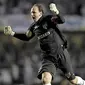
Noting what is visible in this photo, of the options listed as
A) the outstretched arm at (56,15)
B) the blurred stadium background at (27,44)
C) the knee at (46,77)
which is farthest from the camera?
the blurred stadium background at (27,44)

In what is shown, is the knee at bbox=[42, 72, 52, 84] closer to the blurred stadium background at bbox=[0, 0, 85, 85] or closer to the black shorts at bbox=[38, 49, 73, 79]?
the black shorts at bbox=[38, 49, 73, 79]

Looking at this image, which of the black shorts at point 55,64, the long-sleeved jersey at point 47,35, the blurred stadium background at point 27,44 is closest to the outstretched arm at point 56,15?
the long-sleeved jersey at point 47,35

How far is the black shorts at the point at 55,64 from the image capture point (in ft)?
28.6

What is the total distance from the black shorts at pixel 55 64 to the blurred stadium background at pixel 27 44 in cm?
664

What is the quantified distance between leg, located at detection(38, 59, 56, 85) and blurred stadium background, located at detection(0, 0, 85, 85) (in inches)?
271

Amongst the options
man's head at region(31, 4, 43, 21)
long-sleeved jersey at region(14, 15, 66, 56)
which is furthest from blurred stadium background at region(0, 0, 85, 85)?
man's head at region(31, 4, 43, 21)

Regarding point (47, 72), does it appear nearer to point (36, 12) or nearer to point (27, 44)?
point (36, 12)

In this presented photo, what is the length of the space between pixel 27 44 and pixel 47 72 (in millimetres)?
8747

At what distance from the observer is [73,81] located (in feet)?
30.2

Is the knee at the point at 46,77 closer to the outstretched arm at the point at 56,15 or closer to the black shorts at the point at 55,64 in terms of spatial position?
the black shorts at the point at 55,64

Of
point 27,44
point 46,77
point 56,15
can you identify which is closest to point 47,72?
point 46,77

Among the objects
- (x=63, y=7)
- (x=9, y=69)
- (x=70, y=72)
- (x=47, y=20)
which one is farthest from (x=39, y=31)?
(x=63, y=7)

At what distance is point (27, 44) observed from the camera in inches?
682

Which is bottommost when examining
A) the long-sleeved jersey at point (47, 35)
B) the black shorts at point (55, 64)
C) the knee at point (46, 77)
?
the knee at point (46, 77)
